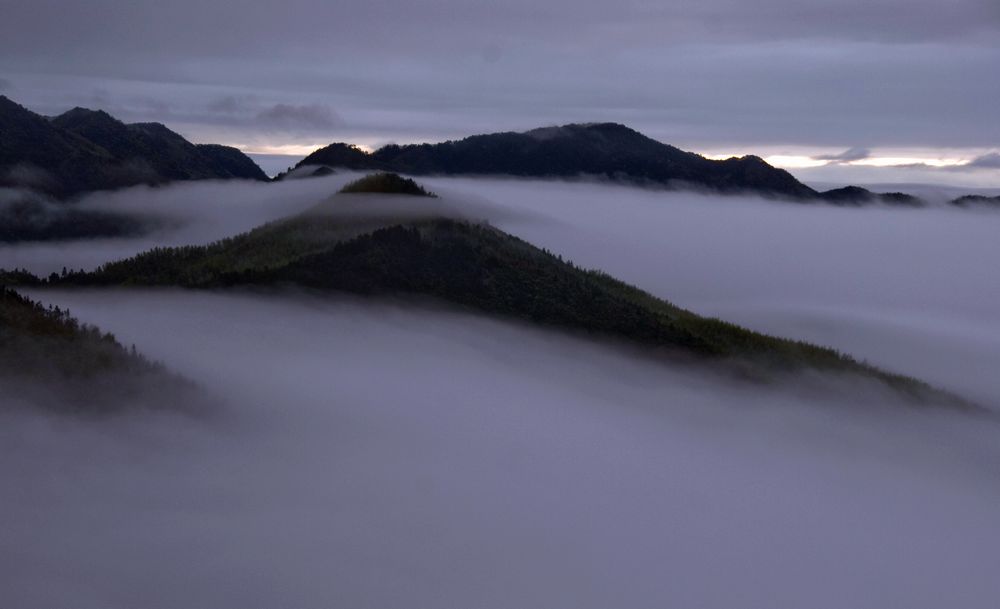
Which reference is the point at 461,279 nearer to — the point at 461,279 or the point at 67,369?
the point at 461,279

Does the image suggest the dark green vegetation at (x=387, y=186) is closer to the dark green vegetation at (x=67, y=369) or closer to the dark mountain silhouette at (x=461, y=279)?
the dark mountain silhouette at (x=461, y=279)

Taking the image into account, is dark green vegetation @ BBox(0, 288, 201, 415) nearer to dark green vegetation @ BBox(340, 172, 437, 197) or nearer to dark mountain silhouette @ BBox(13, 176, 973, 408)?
dark mountain silhouette @ BBox(13, 176, 973, 408)

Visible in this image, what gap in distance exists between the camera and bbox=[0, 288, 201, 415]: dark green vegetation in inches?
2068

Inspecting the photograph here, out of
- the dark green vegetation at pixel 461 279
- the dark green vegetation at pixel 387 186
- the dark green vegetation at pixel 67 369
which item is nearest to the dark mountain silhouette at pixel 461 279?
the dark green vegetation at pixel 461 279

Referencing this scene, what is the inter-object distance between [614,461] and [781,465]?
32767mm

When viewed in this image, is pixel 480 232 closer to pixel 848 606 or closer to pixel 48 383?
pixel 848 606

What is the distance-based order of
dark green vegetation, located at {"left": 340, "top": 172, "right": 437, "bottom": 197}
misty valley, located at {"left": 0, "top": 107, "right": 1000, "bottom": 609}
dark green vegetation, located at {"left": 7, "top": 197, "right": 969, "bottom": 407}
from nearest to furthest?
misty valley, located at {"left": 0, "top": 107, "right": 1000, "bottom": 609} < dark green vegetation, located at {"left": 7, "top": 197, "right": 969, "bottom": 407} < dark green vegetation, located at {"left": 340, "top": 172, "right": 437, "bottom": 197}

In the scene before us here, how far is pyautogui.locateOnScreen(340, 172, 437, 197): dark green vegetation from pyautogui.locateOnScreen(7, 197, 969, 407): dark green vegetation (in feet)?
45.5

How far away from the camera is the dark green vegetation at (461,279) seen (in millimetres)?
125812

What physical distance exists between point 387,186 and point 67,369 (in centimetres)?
11085

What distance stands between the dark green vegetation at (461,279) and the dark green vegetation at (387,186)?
13.9 meters

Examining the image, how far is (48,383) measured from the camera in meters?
53.3

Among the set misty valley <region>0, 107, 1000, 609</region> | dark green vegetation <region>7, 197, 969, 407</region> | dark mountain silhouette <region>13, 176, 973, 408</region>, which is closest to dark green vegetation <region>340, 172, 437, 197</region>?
misty valley <region>0, 107, 1000, 609</region>

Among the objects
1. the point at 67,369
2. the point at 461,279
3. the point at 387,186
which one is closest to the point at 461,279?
the point at 461,279
